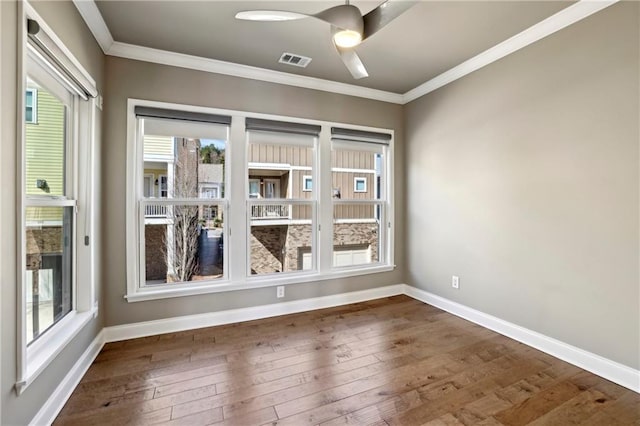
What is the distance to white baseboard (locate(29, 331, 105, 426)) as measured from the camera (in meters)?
1.62

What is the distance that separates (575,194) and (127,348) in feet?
12.8

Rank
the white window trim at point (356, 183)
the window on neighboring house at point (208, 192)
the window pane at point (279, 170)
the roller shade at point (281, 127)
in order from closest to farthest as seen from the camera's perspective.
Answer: the window on neighboring house at point (208, 192) < the roller shade at point (281, 127) < the window pane at point (279, 170) < the white window trim at point (356, 183)

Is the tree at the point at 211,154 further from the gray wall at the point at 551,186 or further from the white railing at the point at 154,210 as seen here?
the gray wall at the point at 551,186

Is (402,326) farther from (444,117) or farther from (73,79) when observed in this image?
(73,79)

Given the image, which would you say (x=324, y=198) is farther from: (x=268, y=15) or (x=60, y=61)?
(x=60, y=61)

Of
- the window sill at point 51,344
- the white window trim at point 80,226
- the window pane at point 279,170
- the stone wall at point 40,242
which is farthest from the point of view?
the window pane at point 279,170

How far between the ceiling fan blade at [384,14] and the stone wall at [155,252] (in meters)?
2.54

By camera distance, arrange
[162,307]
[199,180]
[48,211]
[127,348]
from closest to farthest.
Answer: [48,211] < [127,348] < [162,307] < [199,180]

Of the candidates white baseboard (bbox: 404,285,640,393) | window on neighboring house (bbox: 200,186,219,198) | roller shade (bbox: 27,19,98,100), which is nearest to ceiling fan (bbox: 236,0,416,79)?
roller shade (bbox: 27,19,98,100)

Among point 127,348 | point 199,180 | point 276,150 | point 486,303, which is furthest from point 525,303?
point 127,348

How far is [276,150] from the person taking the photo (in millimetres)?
3418

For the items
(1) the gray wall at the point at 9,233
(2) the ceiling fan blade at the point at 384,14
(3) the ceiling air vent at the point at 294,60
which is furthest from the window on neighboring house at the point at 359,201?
(1) the gray wall at the point at 9,233

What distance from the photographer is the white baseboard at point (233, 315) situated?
276cm

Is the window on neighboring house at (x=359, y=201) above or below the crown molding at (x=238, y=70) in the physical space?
below
